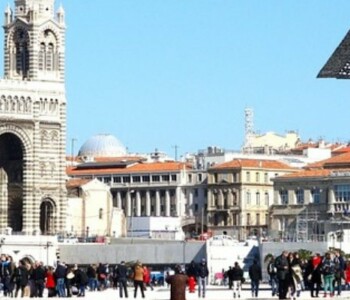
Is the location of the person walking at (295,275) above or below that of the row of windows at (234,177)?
below

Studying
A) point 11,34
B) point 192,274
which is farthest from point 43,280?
point 11,34

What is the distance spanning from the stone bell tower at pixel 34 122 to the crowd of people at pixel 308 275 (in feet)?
190

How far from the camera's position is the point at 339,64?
1218 inches

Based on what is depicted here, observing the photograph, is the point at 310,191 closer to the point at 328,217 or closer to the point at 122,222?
the point at 328,217

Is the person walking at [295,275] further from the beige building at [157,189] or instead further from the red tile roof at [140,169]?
the red tile roof at [140,169]

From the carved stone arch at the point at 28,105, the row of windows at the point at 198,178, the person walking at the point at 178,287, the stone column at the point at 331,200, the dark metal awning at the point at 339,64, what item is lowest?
the person walking at the point at 178,287

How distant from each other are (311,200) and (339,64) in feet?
308

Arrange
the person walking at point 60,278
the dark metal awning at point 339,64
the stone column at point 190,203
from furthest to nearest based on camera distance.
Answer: the stone column at point 190,203, the person walking at point 60,278, the dark metal awning at point 339,64

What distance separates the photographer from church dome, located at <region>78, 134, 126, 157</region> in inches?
6294

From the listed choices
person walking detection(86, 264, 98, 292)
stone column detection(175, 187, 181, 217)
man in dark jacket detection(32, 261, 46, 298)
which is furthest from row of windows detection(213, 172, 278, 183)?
man in dark jacket detection(32, 261, 46, 298)

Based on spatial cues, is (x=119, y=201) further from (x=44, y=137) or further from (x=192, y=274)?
(x=192, y=274)

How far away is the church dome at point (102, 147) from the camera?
160 meters

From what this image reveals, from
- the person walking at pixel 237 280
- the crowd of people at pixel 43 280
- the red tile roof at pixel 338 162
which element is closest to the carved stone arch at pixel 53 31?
the red tile roof at pixel 338 162

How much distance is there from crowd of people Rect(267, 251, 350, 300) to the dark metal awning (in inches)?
506
